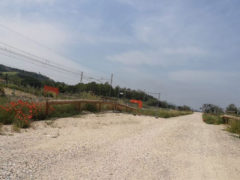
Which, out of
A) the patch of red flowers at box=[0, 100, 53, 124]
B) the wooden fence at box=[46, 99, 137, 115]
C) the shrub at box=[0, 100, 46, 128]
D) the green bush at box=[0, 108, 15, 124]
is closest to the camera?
the shrub at box=[0, 100, 46, 128]

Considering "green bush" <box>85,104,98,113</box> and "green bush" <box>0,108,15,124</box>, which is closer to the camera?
"green bush" <box>0,108,15,124</box>

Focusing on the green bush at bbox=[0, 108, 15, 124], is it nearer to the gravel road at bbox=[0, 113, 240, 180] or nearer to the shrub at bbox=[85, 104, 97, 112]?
the gravel road at bbox=[0, 113, 240, 180]

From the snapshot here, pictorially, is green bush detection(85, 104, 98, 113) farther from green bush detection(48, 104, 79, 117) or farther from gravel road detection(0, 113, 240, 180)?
gravel road detection(0, 113, 240, 180)

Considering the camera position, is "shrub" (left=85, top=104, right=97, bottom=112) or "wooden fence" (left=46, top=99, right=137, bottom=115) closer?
"wooden fence" (left=46, top=99, right=137, bottom=115)

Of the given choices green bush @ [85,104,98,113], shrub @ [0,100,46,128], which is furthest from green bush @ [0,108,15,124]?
green bush @ [85,104,98,113]

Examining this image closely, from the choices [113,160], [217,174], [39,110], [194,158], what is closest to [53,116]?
[39,110]

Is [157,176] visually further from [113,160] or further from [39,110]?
[39,110]

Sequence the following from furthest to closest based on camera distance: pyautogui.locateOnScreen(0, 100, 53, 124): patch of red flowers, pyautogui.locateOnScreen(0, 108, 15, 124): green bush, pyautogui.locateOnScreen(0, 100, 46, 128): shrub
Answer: pyautogui.locateOnScreen(0, 100, 53, 124): patch of red flowers, pyautogui.locateOnScreen(0, 108, 15, 124): green bush, pyautogui.locateOnScreen(0, 100, 46, 128): shrub

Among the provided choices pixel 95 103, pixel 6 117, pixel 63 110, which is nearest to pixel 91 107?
pixel 95 103

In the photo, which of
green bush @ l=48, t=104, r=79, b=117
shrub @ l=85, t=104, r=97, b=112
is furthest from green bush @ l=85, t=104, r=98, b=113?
green bush @ l=48, t=104, r=79, b=117

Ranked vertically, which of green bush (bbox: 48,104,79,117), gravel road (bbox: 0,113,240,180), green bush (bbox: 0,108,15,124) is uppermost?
green bush (bbox: 48,104,79,117)

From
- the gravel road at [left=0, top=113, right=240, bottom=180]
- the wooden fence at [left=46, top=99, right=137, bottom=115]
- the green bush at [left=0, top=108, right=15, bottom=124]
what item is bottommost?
the gravel road at [left=0, top=113, right=240, bottom=180]

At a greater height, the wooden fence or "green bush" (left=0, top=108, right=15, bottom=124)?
the wooden fence

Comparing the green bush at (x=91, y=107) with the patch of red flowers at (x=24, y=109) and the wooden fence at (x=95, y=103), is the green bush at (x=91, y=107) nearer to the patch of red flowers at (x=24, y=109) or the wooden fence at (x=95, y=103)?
the wooden fence at (x=95, y=103)
